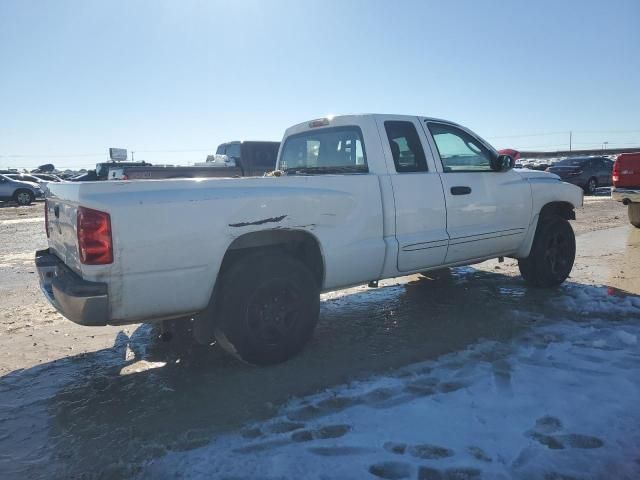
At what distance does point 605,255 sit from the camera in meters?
8.08

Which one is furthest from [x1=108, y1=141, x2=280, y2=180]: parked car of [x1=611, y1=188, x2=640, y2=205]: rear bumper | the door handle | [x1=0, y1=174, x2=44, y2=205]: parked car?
[x1=0, y1=174, x2=44, y2=205]: parked car

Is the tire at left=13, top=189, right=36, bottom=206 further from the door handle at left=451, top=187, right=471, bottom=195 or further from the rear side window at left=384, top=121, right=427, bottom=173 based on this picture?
the door handle at left=451, top=187, right=471, bottom=195

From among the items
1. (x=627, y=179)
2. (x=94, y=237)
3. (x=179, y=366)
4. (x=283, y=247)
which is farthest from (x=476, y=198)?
(x=627, y=179)

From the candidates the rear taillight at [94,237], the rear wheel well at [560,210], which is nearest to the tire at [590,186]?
the rear wheel well at [560,210]

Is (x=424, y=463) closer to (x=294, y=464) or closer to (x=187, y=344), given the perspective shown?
(x=294, y=464)

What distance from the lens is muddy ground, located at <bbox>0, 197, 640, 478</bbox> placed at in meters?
2.87

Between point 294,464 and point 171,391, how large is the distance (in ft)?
4.34

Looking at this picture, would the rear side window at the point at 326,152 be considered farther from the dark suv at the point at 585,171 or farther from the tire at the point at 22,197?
the tire at the point at 22,197

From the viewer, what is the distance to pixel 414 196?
4.53 metres

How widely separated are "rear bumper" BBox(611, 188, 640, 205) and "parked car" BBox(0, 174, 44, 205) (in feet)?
74.9

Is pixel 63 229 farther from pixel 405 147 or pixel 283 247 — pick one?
pixel 405 147

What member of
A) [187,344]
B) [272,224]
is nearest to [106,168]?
[187,344]

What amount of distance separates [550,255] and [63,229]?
518 centimetres

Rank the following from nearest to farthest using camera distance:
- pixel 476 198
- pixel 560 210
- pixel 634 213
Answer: pixel 476 198
pixel 560 210
pixel 634 213
